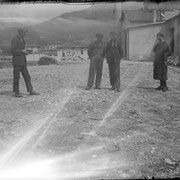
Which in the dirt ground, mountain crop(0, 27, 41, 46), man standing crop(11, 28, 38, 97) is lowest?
the dirt ground

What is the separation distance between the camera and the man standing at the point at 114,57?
665cm

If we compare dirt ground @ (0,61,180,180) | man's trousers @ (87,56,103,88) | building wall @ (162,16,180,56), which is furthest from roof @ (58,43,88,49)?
building wall @ (162,16,180,56)

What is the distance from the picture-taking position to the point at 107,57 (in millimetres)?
6957

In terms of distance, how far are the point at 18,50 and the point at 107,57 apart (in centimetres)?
226

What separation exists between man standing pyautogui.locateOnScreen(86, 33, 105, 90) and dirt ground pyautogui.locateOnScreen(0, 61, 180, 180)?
1.43 feet

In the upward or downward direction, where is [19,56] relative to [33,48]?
downward

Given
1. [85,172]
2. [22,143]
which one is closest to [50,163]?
[85,172]

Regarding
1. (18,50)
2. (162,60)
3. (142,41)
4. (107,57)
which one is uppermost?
(142,41)

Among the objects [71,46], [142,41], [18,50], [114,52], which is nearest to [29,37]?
[18,50]

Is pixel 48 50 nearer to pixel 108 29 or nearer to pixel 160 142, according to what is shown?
pixel 108 29

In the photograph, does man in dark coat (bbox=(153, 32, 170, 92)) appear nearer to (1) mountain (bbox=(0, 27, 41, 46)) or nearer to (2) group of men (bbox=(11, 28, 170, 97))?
(2) group of men (bbox=(11, 28, 170, 97))

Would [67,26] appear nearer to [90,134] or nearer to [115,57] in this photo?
[115,57]

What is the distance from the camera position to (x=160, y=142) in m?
3.49

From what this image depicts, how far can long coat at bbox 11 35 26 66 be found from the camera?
5.82 m
